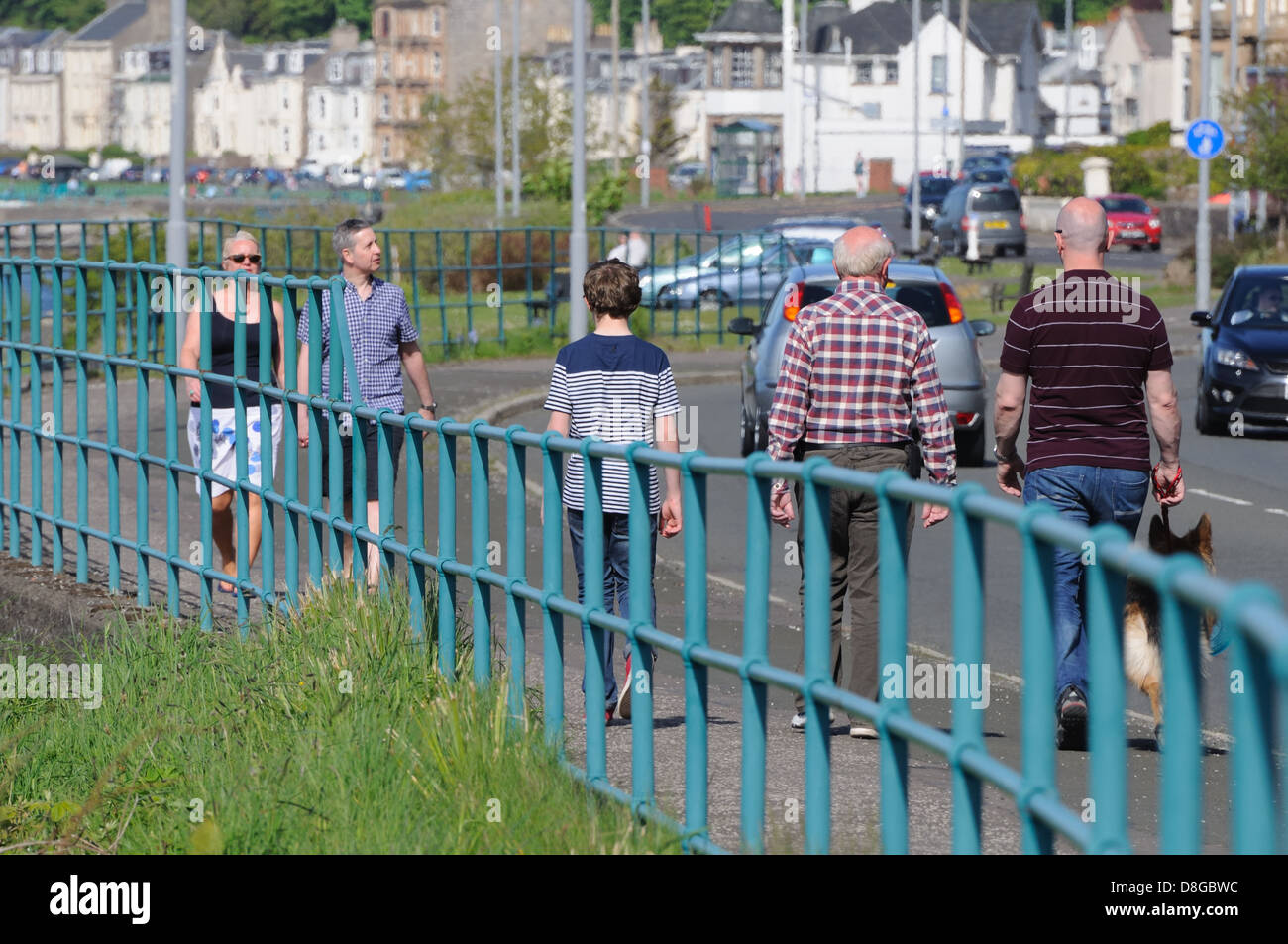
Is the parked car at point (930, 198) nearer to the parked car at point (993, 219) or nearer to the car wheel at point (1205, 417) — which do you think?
the parked car at point (993, 219)

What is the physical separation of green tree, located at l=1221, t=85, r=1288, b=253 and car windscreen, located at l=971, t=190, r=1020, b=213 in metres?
12.0

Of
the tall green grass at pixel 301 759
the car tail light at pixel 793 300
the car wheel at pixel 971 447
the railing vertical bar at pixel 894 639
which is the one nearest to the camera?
the railing vertical bar at pixel 894 639

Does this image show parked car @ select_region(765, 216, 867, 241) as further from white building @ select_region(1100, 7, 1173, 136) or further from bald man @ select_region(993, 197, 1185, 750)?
white building @ select_region(1100, 7, 1173, 136)

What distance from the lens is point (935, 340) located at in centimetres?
1659

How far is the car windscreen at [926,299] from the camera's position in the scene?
1680 centimetres

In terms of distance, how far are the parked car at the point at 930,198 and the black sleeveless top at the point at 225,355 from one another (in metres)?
53.5

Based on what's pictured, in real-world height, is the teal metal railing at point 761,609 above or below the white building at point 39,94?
below

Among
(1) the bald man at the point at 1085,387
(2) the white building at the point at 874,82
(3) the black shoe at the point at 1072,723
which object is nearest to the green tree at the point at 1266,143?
(1) the bald man at the point at 1085,387

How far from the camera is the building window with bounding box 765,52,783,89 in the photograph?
361 ft

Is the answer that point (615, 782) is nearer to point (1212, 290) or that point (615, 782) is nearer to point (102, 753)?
point (102, 753)

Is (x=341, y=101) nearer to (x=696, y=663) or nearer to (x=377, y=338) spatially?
(x=377, y=338)

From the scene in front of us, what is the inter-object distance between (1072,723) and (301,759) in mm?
2653
